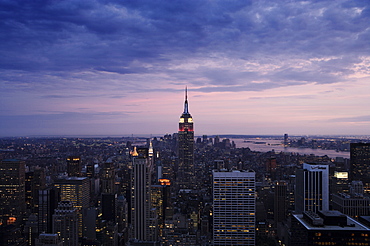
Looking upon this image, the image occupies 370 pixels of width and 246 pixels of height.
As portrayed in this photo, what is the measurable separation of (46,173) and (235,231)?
47290 millimetres

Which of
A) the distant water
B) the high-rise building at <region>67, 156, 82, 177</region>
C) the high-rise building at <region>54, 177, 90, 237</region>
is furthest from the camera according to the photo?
the distant water

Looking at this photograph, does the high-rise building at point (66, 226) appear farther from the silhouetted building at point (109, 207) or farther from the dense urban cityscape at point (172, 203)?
the silhouetted building at point (109, 207)

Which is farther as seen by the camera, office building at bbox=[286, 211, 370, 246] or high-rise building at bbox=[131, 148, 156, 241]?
high-rise building at bbox=[131, 148, 156, 241]

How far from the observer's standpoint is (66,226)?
4675cm

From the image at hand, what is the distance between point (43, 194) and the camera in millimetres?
54562

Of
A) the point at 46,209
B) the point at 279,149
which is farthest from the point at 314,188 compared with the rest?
the point at 279,149

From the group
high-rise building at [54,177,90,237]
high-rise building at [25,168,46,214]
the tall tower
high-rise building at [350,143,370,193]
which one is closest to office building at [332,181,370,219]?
high-rise building at [350,143,370,193]

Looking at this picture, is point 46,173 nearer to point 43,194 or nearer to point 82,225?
point 43,194

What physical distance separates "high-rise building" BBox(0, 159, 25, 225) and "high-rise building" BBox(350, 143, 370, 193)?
6055 cm

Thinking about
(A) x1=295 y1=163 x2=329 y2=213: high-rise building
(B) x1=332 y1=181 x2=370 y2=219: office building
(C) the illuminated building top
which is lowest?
(B) x1=332 y1=181 x2=370 y2=219: office building

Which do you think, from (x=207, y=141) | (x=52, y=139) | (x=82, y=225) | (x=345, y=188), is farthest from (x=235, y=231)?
(x=207, y=141)

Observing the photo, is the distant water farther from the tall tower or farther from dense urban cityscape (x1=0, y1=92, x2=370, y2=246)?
the tall tower

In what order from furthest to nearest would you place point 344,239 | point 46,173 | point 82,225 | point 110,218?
1. point 46,173
2. point 110,218
3. point 82,225
4. point 344,239

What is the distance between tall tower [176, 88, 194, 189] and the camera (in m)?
104
